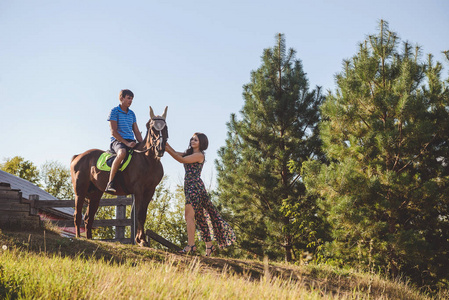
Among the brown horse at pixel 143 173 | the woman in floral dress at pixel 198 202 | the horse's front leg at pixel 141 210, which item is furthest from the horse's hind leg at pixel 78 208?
the woman in floral dress at pixel 198 202

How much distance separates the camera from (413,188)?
1020cm

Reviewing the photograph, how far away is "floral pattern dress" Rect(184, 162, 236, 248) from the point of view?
6898 millimetres

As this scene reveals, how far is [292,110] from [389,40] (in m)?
4.05

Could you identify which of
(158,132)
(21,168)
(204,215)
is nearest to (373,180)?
(204,215)

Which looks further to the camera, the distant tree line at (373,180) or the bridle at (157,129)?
the distant tree line at (373,180)

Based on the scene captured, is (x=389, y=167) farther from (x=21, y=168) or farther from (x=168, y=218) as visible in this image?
(x=21, y=168)

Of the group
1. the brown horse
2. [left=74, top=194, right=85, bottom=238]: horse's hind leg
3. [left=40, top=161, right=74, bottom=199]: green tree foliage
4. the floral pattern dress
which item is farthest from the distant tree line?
[left=40, top=161, right=74, bottom=199]: green tree foliage

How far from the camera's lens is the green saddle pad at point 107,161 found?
709 centimetres

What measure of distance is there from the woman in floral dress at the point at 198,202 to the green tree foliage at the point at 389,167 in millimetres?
3738

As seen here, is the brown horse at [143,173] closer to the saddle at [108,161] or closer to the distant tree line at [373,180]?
the saddle at [108,161]

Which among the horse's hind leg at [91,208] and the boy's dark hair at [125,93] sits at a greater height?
the boy's dark hair at [125,93]

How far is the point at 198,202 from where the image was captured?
22.4 feet

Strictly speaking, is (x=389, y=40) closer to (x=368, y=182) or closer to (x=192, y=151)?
(x=368, y=182)

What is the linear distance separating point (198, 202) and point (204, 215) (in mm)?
364
